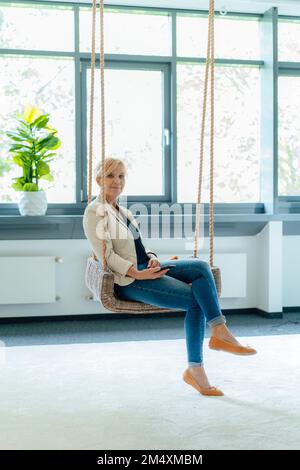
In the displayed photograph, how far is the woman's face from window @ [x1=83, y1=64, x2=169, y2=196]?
81.2 inches

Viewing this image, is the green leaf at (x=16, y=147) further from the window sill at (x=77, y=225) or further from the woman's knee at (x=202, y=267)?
the woman's knee at (x=202, y=267)

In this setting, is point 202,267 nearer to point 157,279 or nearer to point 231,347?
point 157,279

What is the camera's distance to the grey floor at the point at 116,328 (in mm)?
4312

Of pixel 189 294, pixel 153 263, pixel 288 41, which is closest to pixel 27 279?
pixel 153 263

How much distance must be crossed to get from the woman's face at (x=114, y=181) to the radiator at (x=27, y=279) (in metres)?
1.92

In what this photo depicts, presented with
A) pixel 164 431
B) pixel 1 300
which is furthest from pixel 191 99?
pixel 164 431

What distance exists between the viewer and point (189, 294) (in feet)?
9.27

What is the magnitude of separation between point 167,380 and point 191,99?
9.27 ft

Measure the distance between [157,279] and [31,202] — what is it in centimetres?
209

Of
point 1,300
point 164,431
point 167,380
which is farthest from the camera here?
point 1,300

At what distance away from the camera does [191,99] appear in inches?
205

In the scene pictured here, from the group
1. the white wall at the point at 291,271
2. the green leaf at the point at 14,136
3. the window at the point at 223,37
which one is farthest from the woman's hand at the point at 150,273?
the window at the point at 223,37
